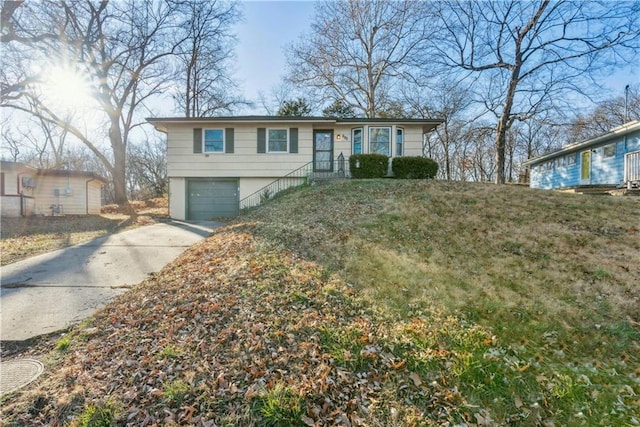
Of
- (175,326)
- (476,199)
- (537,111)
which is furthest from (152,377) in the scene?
(537,111)

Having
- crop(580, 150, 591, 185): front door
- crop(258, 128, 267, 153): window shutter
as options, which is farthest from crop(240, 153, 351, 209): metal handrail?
crop(580, 150, 591, 185): front door

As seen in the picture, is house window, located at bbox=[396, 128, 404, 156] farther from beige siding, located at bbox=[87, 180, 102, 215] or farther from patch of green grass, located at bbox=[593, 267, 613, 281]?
beige siding, located at bbox=[87, 180, 102, 215]

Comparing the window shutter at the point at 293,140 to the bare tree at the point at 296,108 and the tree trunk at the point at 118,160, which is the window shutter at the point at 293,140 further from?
the tree trunk at the point at 118,160

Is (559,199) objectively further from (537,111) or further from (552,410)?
(537,111)

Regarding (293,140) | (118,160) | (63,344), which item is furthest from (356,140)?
(118,160)

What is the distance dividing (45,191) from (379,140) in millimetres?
18992

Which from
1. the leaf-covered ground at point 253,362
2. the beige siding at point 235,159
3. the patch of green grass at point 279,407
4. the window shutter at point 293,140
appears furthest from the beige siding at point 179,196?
the patch of green grass at point 279,407

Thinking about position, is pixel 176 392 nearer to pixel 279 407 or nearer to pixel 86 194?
pixel 279 407

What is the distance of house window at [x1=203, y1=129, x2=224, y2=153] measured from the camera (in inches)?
534

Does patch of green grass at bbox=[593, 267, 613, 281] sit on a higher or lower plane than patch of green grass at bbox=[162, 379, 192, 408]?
higher

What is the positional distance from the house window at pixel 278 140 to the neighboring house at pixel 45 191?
42.5ft

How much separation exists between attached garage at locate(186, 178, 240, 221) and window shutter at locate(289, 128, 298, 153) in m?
2.99

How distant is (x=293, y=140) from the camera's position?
13648 mm

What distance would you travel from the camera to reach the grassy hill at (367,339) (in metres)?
2.46
